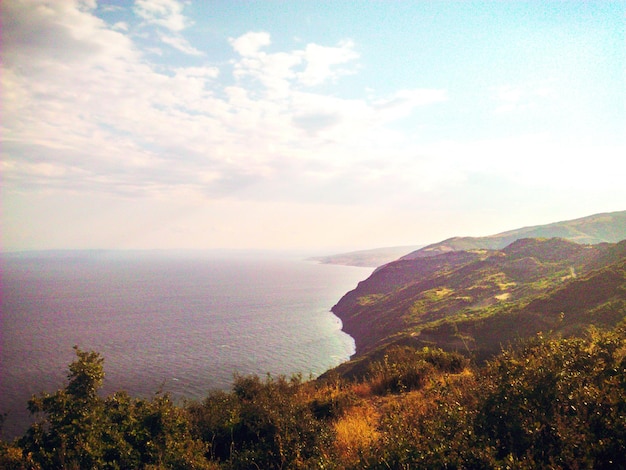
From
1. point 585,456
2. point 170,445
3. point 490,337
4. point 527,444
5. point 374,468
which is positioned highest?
point 585,456

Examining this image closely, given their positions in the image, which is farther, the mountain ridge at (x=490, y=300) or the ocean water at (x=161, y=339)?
the ocean water at (x=161, y=339)

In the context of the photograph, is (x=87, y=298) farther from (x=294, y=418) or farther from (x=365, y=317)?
(x=294, y=418)

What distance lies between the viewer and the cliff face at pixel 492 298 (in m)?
45.5

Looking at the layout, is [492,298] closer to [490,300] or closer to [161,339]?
[490,300]

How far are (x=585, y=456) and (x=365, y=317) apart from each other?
10028 cm

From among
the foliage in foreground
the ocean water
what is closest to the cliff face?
the foliage in foreground

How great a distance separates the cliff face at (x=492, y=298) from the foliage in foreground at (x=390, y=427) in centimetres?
617

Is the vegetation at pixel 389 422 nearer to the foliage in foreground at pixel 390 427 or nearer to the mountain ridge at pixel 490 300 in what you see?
the foliage in foreground at pixel 390 427

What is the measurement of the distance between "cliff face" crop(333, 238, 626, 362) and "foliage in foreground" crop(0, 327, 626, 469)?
6.17m

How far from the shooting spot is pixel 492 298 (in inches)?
2977

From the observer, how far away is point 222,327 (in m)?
102

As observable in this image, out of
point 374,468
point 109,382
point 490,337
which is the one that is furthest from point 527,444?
point 109,382

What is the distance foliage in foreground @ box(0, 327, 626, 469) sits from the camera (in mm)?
4633

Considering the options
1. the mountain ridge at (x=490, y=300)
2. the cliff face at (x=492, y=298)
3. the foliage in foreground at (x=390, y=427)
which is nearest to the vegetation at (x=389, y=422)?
the foliage in foreground at (x=390, y=427)
